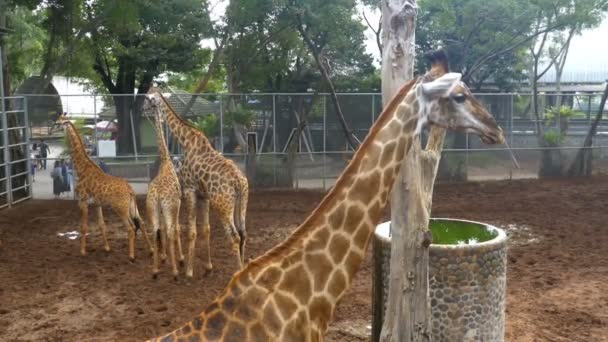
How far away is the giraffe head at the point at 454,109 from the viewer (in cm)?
305

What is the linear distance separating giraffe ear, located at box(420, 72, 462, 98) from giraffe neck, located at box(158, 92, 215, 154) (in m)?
4.58

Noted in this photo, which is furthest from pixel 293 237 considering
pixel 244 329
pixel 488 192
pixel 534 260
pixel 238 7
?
pixel 238 7

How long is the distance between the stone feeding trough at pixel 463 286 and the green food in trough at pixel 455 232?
25.7 inches

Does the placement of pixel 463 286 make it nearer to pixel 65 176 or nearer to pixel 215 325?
pixel 215 325

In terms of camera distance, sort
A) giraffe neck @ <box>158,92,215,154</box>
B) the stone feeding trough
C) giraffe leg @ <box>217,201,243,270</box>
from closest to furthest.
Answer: the stone feeding trough
giraffe leg @ <box>217,201,243,270</box>
giraffe neck @ <box>158,92,215,154</box>

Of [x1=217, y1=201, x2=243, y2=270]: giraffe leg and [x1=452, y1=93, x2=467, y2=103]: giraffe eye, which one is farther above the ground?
[x1=452, y1=93, x2=467, y2=103]: giraffe eye

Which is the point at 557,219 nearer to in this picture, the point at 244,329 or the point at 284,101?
the point at 284,101

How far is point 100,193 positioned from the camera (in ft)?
27.7

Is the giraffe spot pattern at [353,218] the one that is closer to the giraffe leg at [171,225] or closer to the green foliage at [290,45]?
the giraffe leg at [171,225]

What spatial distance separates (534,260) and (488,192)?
5.32 meters

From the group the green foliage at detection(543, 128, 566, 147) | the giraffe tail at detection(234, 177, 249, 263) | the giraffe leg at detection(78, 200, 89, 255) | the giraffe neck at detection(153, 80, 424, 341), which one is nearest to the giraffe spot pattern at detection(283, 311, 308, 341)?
the giraffe neck at detection(153, 80, 424, 341)

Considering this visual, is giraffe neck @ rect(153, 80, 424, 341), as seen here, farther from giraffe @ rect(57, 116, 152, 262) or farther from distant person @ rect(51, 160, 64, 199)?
distant person @ rect(51, 160, 64, 199)

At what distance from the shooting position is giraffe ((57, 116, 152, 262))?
8.22 m

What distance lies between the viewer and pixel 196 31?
1566 cm
